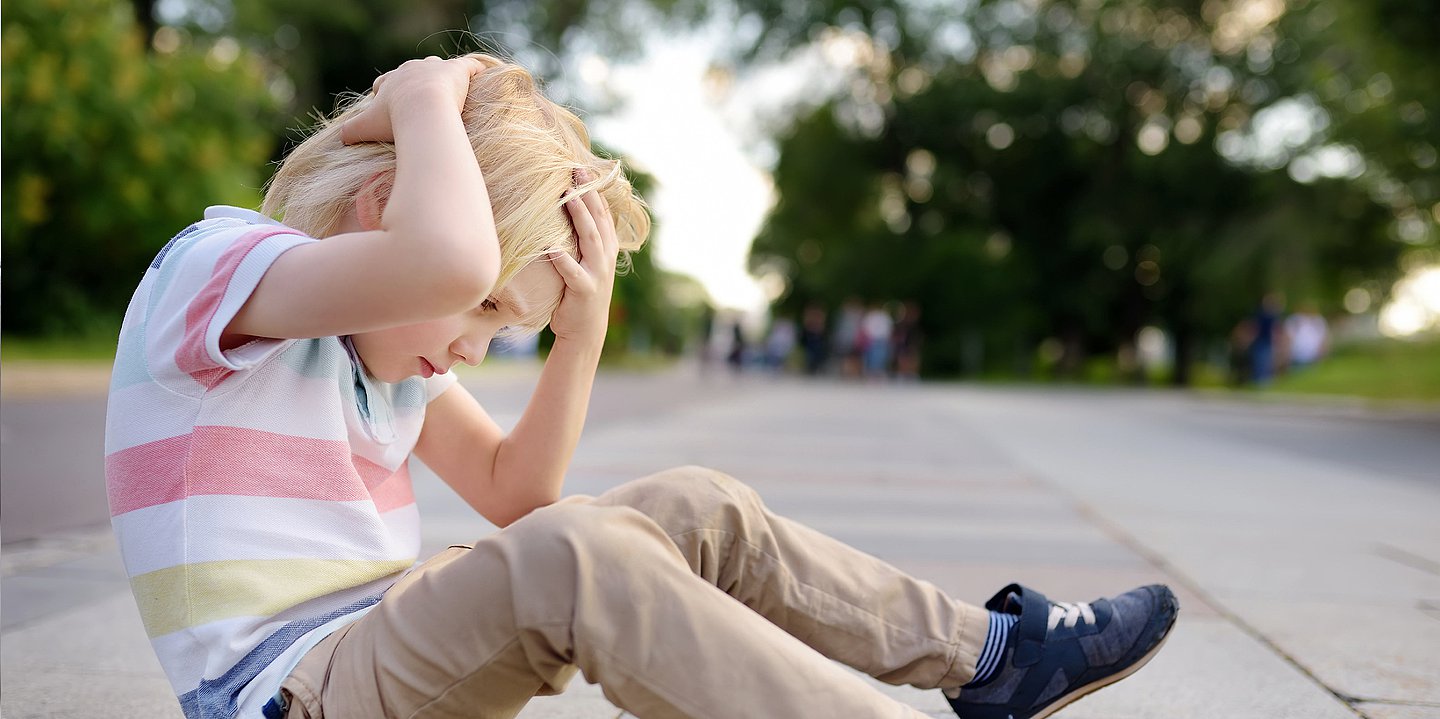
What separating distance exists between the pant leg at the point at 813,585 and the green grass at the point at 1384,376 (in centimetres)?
1480

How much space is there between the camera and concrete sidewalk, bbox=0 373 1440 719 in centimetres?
214

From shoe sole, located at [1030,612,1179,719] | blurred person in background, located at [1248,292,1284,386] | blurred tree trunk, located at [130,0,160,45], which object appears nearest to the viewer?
shoe sole, located at [1030,612,1179,719]

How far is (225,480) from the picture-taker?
54.5 inches

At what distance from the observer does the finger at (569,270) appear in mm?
1557

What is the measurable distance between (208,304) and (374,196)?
0.25m

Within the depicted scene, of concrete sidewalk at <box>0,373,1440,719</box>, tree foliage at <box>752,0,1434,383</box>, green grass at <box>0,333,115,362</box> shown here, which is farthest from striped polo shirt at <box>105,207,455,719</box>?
tree foliage at <box>752,0,1434,383</box>

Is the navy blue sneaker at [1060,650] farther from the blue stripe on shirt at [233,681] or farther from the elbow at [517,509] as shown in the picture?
the blue stripe on shirt at [233,681]

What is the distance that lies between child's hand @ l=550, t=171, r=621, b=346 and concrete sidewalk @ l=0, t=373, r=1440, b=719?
70 centimetres

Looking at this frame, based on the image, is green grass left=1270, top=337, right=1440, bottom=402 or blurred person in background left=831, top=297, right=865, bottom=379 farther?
blurred person in background left=831, top=297, right=865, bottom=379

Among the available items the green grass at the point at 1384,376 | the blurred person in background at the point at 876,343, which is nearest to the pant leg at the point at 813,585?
the green grass at the point at 1384,376

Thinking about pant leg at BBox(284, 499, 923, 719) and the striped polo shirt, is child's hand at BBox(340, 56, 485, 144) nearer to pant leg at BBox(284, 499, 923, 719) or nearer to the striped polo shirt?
the striped polo shirt

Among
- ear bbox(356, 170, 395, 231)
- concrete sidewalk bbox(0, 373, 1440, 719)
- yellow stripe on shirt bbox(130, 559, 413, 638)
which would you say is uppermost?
ear bbox(356, 170, 395, 231)

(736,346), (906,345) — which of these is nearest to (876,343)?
(906,345)

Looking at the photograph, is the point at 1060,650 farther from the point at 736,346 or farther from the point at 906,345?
the point at 906,345
